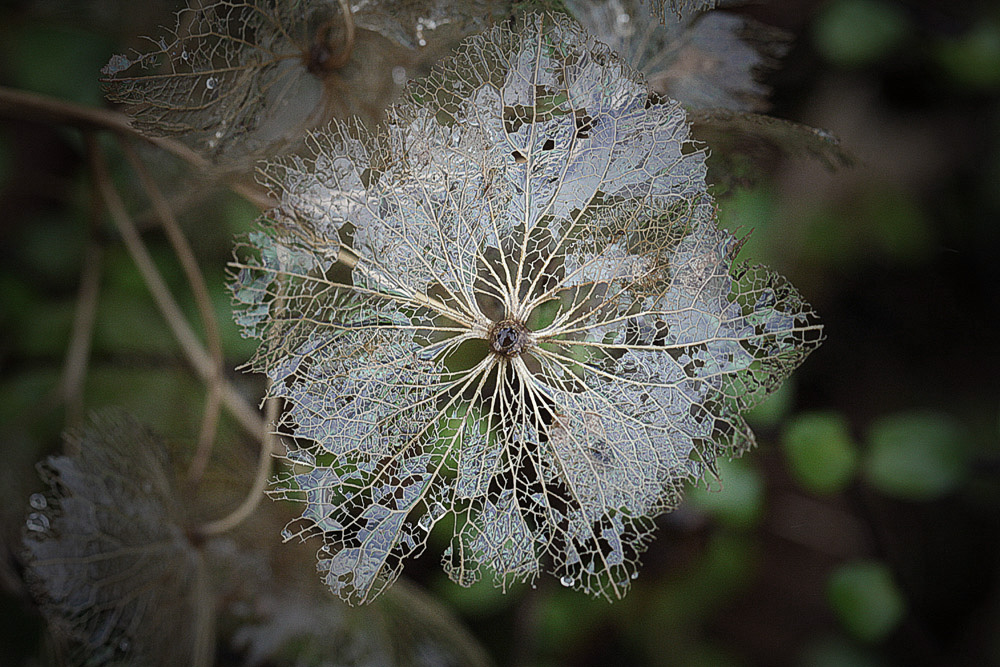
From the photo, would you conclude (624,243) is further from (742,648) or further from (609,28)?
(742,648)

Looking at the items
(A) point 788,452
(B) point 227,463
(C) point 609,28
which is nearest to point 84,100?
(B) point 227,463

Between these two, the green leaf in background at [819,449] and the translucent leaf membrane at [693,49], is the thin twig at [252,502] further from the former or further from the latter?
the green leaf in background at [819,449]

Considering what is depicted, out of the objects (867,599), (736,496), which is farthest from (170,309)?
(867,599)

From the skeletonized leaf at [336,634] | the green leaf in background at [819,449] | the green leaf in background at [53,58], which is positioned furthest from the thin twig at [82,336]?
the green leaf in background at [819,449]

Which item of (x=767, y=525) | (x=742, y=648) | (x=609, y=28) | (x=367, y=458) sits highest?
(x=609, y=28)

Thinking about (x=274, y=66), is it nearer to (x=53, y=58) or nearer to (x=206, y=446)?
(x=206, y=446)

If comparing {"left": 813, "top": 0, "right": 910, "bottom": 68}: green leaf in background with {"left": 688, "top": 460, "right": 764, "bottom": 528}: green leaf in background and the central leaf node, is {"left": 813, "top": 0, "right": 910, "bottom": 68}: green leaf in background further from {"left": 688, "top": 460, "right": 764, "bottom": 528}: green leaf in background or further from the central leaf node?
the central leaf node

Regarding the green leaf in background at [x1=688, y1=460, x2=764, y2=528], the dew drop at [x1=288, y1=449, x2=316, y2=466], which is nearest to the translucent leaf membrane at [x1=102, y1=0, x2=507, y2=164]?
the dew drop at [x1=288, y1=449, x2=316, y2=466]
